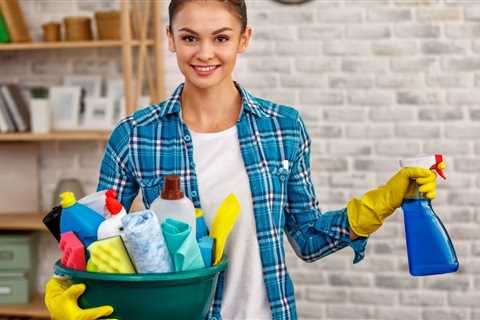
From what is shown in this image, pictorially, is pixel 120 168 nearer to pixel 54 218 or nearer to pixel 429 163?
pixel 54 218

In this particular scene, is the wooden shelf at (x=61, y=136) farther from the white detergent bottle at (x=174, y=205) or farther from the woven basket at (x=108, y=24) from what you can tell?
the white detergent bottle at (x=174, y=205)

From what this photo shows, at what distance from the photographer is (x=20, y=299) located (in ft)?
13.6

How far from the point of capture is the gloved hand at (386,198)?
1.57 m

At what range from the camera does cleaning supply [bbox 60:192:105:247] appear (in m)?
1.43

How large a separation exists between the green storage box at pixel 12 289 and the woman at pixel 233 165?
259 centimetres

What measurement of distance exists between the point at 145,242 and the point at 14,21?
2987mm

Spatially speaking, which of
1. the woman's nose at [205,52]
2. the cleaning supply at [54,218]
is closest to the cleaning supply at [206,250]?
the cleaning supply at [54,218]

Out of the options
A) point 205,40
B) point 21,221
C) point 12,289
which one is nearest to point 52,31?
point 21,221

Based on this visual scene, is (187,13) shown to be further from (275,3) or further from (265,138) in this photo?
(275,3)

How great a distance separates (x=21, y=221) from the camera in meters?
4.11

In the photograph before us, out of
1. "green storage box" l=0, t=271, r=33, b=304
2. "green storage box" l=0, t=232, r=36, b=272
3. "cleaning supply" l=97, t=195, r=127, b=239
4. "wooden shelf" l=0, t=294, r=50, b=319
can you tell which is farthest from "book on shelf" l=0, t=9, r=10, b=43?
"cleaning supply" l=97, t=195, r=127, b=239

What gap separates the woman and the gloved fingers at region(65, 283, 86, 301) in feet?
1.08

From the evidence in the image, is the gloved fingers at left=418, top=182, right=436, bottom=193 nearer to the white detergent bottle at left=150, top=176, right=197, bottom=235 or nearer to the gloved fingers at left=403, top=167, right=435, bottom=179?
the gloved fingers at left=403, top=167, right=435, bottom=179

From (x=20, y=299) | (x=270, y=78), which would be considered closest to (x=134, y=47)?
(x=270, y=78)
